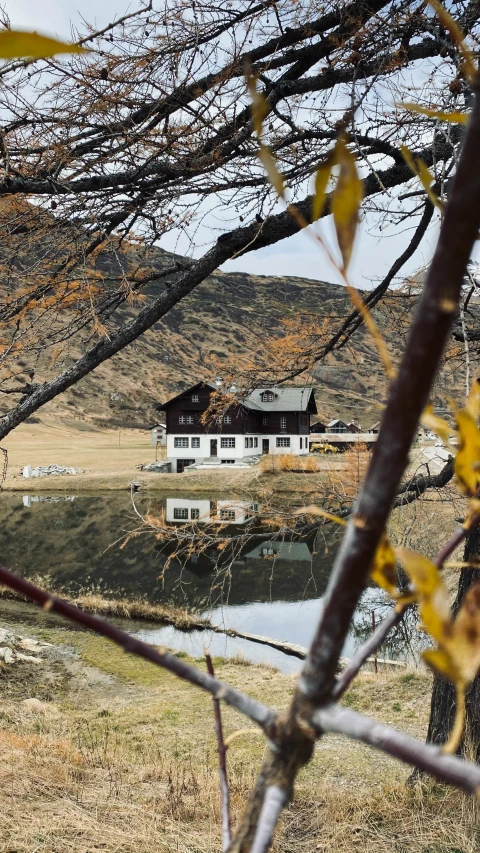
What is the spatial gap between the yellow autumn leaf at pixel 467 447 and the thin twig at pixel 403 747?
143 millimetres

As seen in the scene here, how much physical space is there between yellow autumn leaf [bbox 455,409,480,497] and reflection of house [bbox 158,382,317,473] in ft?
126

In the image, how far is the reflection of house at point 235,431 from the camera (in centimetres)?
3966

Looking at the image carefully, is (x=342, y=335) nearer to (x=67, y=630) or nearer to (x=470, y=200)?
(x=470, y=200)

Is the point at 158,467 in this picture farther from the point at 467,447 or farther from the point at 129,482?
the point at 467,447

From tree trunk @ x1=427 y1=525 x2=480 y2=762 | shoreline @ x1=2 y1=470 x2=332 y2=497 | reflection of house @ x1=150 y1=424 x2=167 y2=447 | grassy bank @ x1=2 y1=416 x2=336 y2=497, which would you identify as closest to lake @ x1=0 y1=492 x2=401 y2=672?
grassy bank @ x1=2 y1=416 x2=336 y2=497

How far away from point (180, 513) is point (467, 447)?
1002 inches

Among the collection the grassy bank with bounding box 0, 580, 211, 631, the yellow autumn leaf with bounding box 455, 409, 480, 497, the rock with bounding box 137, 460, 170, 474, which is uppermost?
the yellow autumn leaf with bounding box 455, 409, 480, 497

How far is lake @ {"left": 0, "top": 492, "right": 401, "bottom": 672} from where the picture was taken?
14.0 m

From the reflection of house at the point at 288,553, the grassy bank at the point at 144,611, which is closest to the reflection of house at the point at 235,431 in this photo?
the reflection of house at the point at 288,553

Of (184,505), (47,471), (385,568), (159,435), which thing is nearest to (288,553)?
(184,505)

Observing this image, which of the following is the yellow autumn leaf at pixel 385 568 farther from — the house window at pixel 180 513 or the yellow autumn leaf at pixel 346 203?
the house window at pixel 180 513

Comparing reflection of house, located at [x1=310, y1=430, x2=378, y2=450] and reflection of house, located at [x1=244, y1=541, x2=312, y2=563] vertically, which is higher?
reflection of house, located at [x1=310, y1=430, x2=378, y2=450]

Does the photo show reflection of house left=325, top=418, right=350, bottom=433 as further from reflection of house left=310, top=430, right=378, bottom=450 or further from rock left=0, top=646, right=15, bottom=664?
rock left=0, top=646, right=15, bottom=664

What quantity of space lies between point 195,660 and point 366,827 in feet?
28.7
